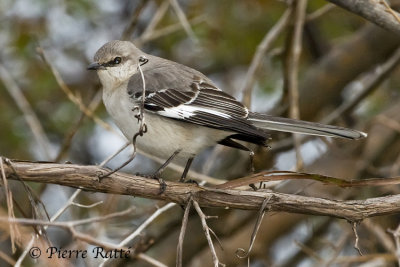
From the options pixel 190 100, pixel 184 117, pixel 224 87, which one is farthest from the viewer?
pixel 224 87

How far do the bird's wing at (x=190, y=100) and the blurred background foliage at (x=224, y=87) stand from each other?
0.90 metres

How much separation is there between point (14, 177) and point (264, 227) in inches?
108

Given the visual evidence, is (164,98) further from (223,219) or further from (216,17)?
(216,17)

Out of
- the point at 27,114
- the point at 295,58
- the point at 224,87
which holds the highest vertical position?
the point at 224,87

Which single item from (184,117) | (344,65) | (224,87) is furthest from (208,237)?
(224,87)

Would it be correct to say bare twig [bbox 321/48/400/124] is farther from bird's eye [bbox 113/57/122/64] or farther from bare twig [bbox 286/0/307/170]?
bird's eye [bbox 113/57/122/64]

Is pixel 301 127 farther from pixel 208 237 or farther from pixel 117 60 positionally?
pixel 117 60

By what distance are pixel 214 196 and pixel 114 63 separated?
1550mm

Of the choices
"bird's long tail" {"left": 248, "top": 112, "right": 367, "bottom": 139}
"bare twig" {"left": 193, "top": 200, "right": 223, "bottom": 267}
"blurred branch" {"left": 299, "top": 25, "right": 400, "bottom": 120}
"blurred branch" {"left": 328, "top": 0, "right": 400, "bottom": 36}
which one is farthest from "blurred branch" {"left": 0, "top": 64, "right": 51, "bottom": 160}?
"blurred branch" {"left": 328, "top": 0, "right": 400, "bottom": 36}

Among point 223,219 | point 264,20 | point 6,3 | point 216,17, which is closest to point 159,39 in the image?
point 216,17

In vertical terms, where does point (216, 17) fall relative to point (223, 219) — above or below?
above

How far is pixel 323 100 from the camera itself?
5059 millimetres

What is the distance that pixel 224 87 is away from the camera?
581cm

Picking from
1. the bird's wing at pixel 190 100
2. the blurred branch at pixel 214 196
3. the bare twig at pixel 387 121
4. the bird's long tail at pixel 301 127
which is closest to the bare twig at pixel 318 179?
the blurred branch at pixel 214 196
